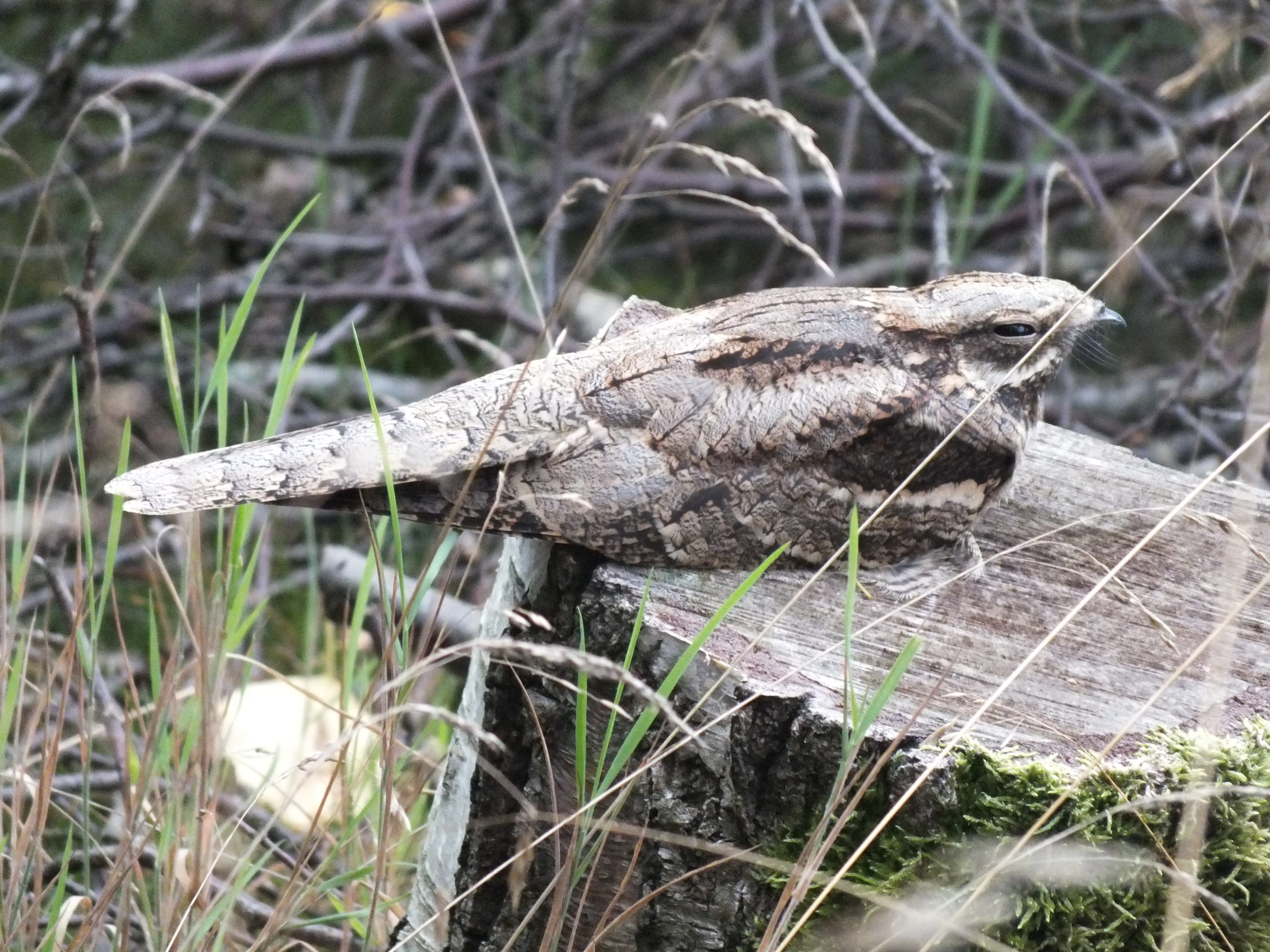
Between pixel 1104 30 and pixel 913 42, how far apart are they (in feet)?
4.24

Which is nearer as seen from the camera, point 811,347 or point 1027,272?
point 811,347

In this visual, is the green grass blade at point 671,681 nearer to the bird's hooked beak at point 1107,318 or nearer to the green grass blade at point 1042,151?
the bird's hooked beak at point 1107,318

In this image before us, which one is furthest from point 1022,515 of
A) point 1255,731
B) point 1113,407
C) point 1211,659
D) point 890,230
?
point 890,230

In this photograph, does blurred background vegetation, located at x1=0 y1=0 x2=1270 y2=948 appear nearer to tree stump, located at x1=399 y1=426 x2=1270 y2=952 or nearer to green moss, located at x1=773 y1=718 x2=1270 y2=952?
tree stump, located at x1=399 y1=426 x2=1270 y2=952

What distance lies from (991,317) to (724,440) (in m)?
0.56

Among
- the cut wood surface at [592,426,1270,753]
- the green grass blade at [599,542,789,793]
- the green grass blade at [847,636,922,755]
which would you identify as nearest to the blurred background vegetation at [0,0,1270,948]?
the cut wood surface at [592,426,1270,753]

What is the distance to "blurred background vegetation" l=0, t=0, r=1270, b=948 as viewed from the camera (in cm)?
307

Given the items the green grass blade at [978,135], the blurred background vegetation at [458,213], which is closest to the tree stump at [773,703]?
the blurred background vegetation at [458,213]

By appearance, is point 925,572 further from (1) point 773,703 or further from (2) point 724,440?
(1) point 773,703

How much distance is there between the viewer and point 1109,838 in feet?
5.58

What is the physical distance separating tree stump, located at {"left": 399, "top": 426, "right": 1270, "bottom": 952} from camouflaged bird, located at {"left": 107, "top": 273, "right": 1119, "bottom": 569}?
10 cm

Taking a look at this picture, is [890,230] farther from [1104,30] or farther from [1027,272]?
[1104,30]

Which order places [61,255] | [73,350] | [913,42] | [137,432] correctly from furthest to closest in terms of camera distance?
[913,42] → [137,432] → [73,350] → [61,255]

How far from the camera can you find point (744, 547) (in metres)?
2.14
